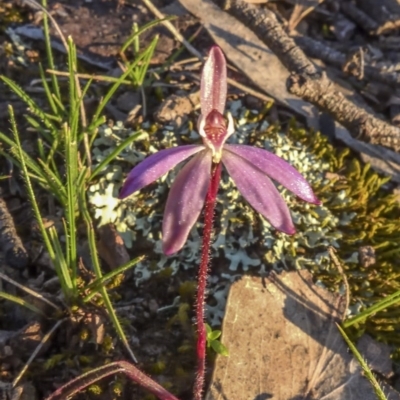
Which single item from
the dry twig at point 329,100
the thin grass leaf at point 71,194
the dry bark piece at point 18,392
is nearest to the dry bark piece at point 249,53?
the dry twig at point 329,100

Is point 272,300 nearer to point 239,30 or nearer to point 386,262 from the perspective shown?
point 386,262

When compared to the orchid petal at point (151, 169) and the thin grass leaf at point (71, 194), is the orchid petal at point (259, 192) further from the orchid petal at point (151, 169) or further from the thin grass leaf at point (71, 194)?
the thin grass leaf at point (71, 194)

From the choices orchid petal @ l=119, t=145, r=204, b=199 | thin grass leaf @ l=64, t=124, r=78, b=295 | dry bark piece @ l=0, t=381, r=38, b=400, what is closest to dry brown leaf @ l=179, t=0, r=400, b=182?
thin grass leaf @ l=64, t=124, r=78, b=295

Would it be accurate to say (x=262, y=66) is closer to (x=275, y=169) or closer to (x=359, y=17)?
(x=359, y=17)

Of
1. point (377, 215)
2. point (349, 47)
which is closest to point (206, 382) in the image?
point (377, 215)

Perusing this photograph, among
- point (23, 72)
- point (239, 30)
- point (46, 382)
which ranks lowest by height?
point (46, 382)

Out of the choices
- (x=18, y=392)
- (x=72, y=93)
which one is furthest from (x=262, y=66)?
(x=18, y=392)
